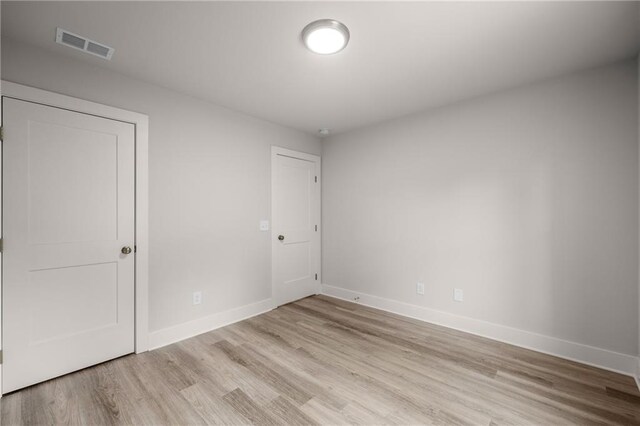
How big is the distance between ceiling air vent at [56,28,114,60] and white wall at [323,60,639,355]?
294cm

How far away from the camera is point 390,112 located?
3.47 metres

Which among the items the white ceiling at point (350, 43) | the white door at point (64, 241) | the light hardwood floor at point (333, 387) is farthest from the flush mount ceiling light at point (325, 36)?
the light hardwood floor at point (333, 387)

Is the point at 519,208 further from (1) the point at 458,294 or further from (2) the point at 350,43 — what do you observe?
(2) the point at 350,43

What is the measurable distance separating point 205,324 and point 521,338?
3.19m

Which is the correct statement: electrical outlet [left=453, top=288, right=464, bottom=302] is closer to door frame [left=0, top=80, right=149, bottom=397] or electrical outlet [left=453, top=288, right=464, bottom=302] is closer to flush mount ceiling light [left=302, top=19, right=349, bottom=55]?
flush mount ceiling light [left=302, top=19, right=349, bottom=55]

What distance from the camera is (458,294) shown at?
316 cm

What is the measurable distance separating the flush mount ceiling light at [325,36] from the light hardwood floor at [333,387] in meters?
2.48

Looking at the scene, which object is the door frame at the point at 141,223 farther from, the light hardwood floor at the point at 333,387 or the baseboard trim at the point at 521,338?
the baseboard trim at the point at 521,338

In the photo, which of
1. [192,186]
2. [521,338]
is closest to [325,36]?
[192,186]

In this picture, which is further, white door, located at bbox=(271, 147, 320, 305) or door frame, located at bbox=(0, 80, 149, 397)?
white door, located at bbox=(271, 147, 320, 305)

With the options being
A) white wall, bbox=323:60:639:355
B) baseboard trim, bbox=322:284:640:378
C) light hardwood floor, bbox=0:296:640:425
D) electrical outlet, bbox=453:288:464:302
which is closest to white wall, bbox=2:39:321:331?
light hardwood floor, bbox=0:296:640:425

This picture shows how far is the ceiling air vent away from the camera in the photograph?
6.44ft

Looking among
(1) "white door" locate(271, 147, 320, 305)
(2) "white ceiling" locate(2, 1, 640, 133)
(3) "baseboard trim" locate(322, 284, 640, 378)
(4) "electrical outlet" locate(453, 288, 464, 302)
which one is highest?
(2) "white ceiling" locate(2, 1, 640, 133)

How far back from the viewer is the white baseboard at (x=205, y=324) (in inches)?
107
